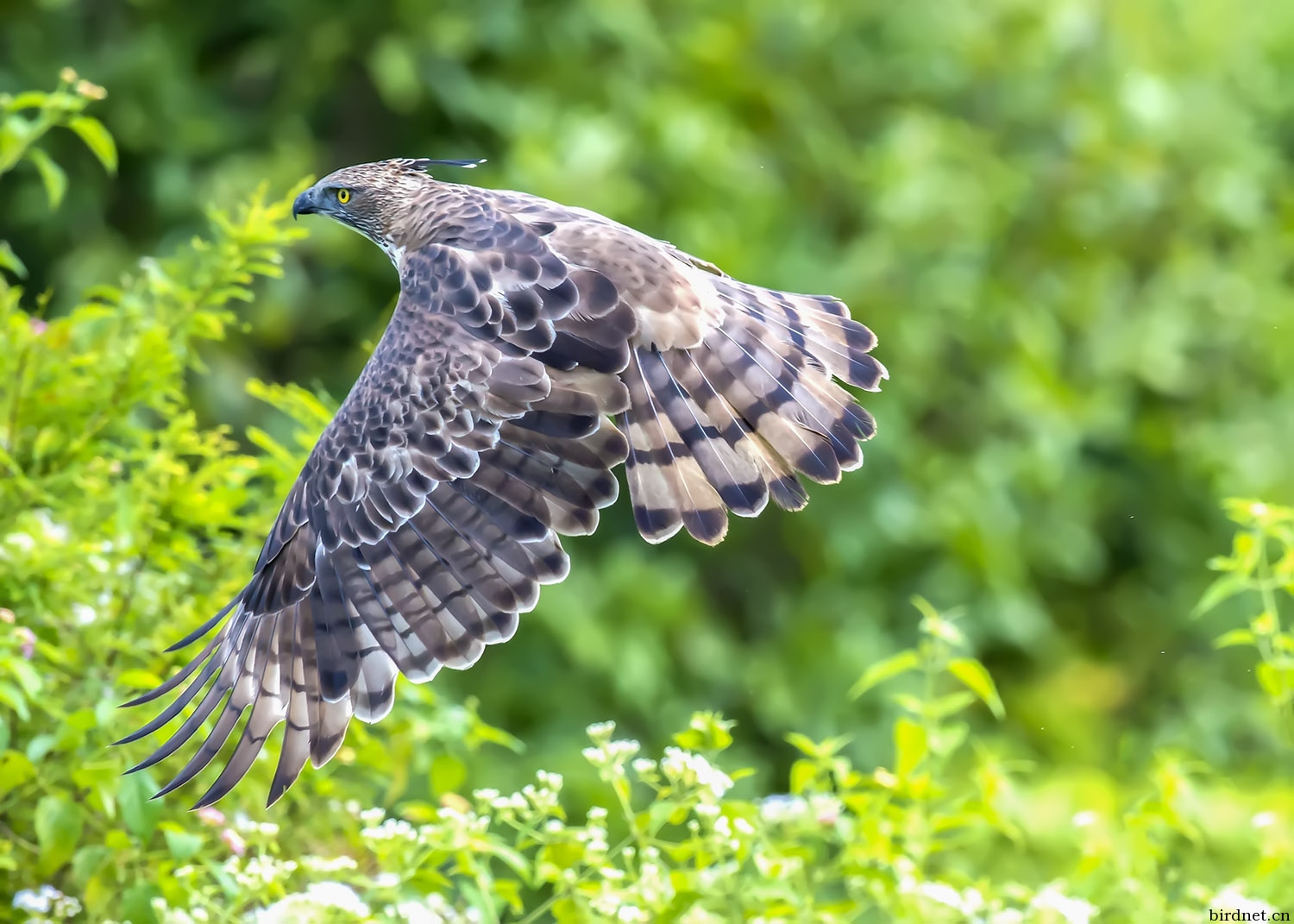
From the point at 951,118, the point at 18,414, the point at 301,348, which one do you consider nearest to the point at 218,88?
the point at 301,348

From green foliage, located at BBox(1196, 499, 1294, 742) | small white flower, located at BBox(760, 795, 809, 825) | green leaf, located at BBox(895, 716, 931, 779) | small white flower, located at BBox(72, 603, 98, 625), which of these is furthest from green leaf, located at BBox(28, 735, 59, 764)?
green foliage, located at BBox(1196, 499, 1294, 742)

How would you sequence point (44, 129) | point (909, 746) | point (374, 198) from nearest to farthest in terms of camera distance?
point (909, 746) → point (44, 129) → point (374, 198)

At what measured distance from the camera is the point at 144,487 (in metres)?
2.97

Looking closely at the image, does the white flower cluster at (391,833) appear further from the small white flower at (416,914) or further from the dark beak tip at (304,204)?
the dark beak tip at (304,204)

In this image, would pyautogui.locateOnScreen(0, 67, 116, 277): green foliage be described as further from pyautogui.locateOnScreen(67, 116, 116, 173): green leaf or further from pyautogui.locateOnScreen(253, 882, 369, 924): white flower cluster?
pyautogui.locateOnScreen(253, 882, 369, 924): white flower cluster

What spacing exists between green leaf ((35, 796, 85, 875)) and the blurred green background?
2836mm

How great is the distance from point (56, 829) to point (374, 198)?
1.46m

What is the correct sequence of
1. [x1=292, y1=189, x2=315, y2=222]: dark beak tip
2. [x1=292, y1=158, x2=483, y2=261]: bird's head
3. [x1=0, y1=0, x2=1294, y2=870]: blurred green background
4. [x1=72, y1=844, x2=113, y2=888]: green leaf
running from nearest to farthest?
[x1=72, y1=844, x2=113, y2=888]: green leaf, [x1=292, y1=158, x2=483, y2=261]: bird's head, [x1=292, y1=189, x2=315, y2=222]: dark beak tip, [x1=0, y1=0, x2=1294, y2=870]: blurred green background

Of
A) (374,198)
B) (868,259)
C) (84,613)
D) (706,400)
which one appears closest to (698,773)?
(706,400)

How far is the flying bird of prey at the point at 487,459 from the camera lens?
272 centimetres

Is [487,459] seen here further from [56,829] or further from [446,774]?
[56,829]

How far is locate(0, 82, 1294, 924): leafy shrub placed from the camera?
2.57 m

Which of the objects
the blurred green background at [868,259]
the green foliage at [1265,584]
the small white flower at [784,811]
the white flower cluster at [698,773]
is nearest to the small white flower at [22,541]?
the white flower cluster at [698,773]

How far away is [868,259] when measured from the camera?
6676 mm
